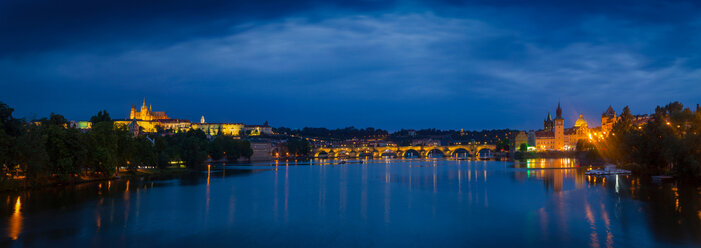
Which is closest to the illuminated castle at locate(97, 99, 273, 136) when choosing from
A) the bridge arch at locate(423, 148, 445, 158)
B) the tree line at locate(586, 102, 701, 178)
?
the bridge arch at locate(423, 148, 445, 158)

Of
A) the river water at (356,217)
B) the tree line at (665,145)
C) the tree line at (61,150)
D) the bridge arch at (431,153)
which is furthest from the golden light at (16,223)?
the bridge arch at (431,153)

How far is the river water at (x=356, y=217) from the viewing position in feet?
55.3

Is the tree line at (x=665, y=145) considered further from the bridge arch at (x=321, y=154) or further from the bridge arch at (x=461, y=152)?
the bridge arch at (x=321, y=154)

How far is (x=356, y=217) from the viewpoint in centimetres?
2206

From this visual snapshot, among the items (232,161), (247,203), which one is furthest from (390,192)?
(232,161)

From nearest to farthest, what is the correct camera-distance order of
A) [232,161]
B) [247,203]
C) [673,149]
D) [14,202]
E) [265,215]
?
[265,215]
[14,202]
[247,203]
[673,149]
[232,161]

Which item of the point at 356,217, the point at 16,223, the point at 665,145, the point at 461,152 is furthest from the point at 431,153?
the point at 16,223

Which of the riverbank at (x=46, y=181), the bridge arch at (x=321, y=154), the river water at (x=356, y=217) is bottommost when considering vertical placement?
the river water at (x=356, y=217)

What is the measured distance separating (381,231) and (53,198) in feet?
60.0

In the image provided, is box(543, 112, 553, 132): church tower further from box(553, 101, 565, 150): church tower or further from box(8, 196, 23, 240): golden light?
box(8, 196, 23, 240): golden light

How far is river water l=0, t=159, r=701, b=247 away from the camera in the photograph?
55.3 ft

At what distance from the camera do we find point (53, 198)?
27203 millimetres

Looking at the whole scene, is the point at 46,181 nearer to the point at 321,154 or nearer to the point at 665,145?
the point at 665,145

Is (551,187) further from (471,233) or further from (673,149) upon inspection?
(471,233)
